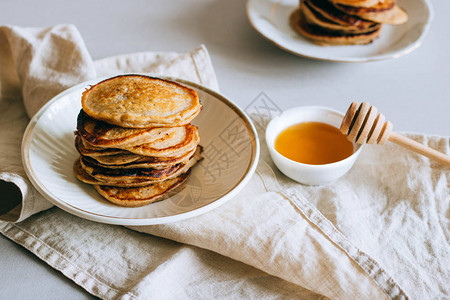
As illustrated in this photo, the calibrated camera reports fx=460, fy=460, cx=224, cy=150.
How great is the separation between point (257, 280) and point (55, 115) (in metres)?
0.98

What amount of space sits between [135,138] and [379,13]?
155cm

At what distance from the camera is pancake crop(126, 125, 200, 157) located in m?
1.46

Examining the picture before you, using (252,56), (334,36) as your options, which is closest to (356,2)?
(334,36)

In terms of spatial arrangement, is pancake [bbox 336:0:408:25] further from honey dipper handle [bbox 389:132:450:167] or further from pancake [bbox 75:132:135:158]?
pancake [bbox 75:132:135:158]

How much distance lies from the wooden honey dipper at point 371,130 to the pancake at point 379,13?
805 millimetres

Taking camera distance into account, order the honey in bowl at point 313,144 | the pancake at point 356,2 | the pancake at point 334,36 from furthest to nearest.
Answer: the pancake at point 334,36, the pancake at point 356,2, the honey in bowl at point 313,144

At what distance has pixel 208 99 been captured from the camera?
1.90m

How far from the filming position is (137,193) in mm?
1563

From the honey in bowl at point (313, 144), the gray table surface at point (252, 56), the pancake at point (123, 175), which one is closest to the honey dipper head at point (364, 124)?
the honey in bowl at point (313, 144)

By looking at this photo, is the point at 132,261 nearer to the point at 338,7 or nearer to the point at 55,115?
the point at 55,115

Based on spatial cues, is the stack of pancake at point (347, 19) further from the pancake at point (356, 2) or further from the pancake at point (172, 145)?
the pancake at point (172, 145)

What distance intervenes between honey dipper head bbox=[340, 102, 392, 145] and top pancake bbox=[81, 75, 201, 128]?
0.56 meters

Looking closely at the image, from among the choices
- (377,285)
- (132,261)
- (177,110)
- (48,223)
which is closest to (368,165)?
(377,285)

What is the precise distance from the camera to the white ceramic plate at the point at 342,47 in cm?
237
